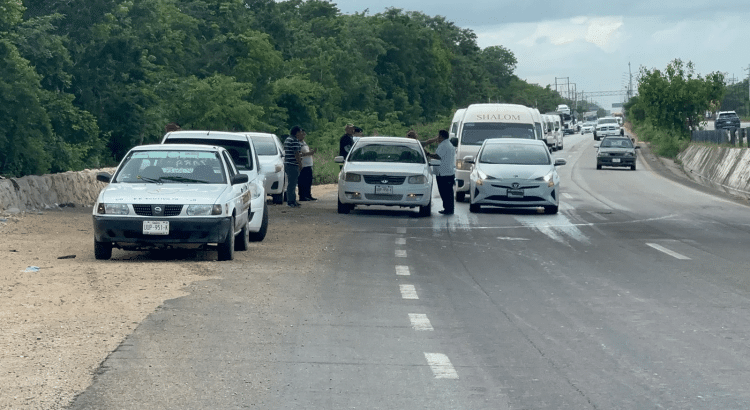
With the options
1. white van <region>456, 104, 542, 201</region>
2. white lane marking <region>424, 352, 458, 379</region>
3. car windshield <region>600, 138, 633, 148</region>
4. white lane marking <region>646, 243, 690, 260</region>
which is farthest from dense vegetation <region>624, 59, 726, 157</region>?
white lane marking <region>424, 352, 458, 379</region>

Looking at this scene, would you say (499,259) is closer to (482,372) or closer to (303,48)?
(482,372)

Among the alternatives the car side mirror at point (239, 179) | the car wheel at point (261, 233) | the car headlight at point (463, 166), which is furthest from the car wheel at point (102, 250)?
the car headlight at point (463, 166)

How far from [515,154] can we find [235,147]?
8.87 m

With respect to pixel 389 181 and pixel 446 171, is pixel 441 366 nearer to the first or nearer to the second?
pixel 389 181

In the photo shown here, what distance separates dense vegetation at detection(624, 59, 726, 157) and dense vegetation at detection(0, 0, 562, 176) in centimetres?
1984

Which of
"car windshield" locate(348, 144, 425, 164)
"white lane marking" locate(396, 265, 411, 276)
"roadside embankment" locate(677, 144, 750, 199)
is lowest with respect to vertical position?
"roadside embankment" locate(677, 144, 750, 199)

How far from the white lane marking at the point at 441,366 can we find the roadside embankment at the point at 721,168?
2678 cm

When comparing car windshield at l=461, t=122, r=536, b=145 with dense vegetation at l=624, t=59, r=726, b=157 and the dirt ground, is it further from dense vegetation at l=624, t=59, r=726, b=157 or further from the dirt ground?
dense vegetation at l=624, t=59, r=726, b=157

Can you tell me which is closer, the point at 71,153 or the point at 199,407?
the point at 199,407

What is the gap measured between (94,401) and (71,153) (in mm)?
25941

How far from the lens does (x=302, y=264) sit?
544 inches

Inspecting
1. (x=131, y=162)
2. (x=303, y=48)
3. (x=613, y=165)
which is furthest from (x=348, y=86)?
(x=131, y=162)

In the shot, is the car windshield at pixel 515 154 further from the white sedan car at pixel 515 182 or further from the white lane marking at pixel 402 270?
the white lane marking at pixel 402 270

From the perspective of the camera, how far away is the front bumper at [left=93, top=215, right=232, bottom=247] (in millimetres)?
13328
